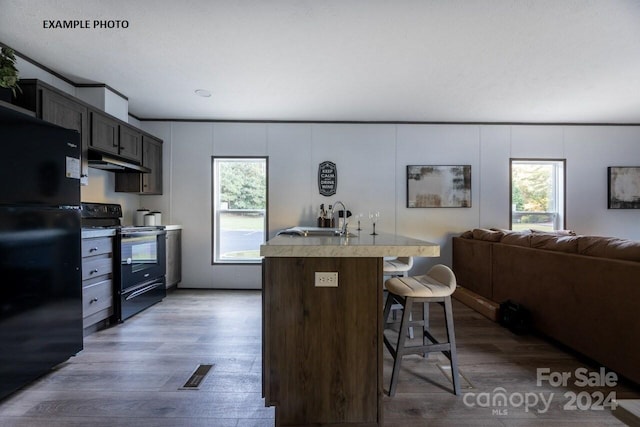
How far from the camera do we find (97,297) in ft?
9.11

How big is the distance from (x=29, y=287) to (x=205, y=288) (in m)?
2.58

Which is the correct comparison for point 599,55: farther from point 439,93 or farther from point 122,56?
point 122,56

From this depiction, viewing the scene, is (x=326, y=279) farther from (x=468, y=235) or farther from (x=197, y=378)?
(x=468, y=235)

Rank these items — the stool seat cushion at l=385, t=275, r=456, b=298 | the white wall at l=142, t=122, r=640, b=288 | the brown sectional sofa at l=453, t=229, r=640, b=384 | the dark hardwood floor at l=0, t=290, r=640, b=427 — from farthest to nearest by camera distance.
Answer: the white wall at l=142, t=122, r=640, b=288, the brown sectional sofa at l=453, t=229, r=640, b=384, the stool seat cushion at l=385, t=275, r=456, b=298, the dark hardwood floor at l=0, t=290, r=640, b=427

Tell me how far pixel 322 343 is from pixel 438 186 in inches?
144

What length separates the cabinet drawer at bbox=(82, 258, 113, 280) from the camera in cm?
262

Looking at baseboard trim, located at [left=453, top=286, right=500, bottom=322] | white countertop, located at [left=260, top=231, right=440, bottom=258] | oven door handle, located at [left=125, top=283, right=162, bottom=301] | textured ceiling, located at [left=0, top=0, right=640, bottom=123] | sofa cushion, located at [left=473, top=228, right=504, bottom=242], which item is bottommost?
baseboard trim, located at [left=453, top=286, right=500, bottom=322]

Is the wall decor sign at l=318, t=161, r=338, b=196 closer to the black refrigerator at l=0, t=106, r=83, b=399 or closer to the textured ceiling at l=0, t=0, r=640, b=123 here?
the textured ceiling at l=0, t=0, r=640, b=123

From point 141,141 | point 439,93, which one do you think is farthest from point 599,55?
point 141,141

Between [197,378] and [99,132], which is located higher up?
[99,132]

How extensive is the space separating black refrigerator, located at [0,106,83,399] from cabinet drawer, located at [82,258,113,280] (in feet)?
1.45

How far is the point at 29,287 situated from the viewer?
74.3 inches

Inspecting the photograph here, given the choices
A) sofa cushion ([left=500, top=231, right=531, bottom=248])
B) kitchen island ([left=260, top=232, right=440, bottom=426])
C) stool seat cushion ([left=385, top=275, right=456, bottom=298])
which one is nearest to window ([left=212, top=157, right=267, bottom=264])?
stool seat cushion ([left=385, top=275, right=456, bottom=298])

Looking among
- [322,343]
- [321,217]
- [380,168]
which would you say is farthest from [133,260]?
[380,168]
